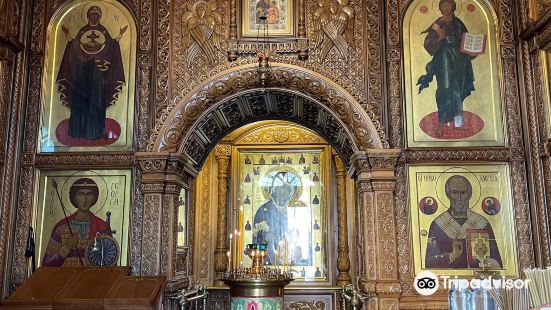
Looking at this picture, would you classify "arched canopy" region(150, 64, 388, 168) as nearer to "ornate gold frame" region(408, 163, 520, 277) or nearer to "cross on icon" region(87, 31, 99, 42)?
"ornate gold frame" region(408, 163, 520, 277)

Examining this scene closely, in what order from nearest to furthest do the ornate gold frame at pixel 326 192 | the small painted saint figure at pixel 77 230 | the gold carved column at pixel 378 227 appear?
the gold carved column at pixel 378 227
the small painted saint figure at pixel 77 230
the ornate gold frame at pixel 326 192

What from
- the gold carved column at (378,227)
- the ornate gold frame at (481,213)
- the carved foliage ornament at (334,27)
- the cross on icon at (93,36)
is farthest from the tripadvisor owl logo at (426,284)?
the cross on icon at (93,36)

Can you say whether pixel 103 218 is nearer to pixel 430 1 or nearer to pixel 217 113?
pixel 217 113

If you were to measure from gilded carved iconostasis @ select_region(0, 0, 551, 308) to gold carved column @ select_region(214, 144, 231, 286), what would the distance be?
2.70 m

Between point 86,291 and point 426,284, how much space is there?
4472 mm

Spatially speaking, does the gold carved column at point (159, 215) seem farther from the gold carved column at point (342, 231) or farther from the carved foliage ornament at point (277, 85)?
the gold carved column at point (342, 231)

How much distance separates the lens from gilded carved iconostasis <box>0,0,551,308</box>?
7.80 m

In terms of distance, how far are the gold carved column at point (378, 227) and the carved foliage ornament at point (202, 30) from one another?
276 centimetres

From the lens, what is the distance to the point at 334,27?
853cm

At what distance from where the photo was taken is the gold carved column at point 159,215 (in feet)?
25.6

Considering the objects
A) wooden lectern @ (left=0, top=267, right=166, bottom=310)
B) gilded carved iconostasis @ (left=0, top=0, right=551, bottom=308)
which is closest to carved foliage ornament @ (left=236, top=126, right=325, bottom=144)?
gilded carved iconostasis @ (left=0, top=0, right=551, bottom=308)

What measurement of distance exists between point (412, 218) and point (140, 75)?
4.55 metres

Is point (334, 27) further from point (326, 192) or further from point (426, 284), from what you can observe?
point (326, 192)

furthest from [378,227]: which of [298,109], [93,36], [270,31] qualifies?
[93,36]
